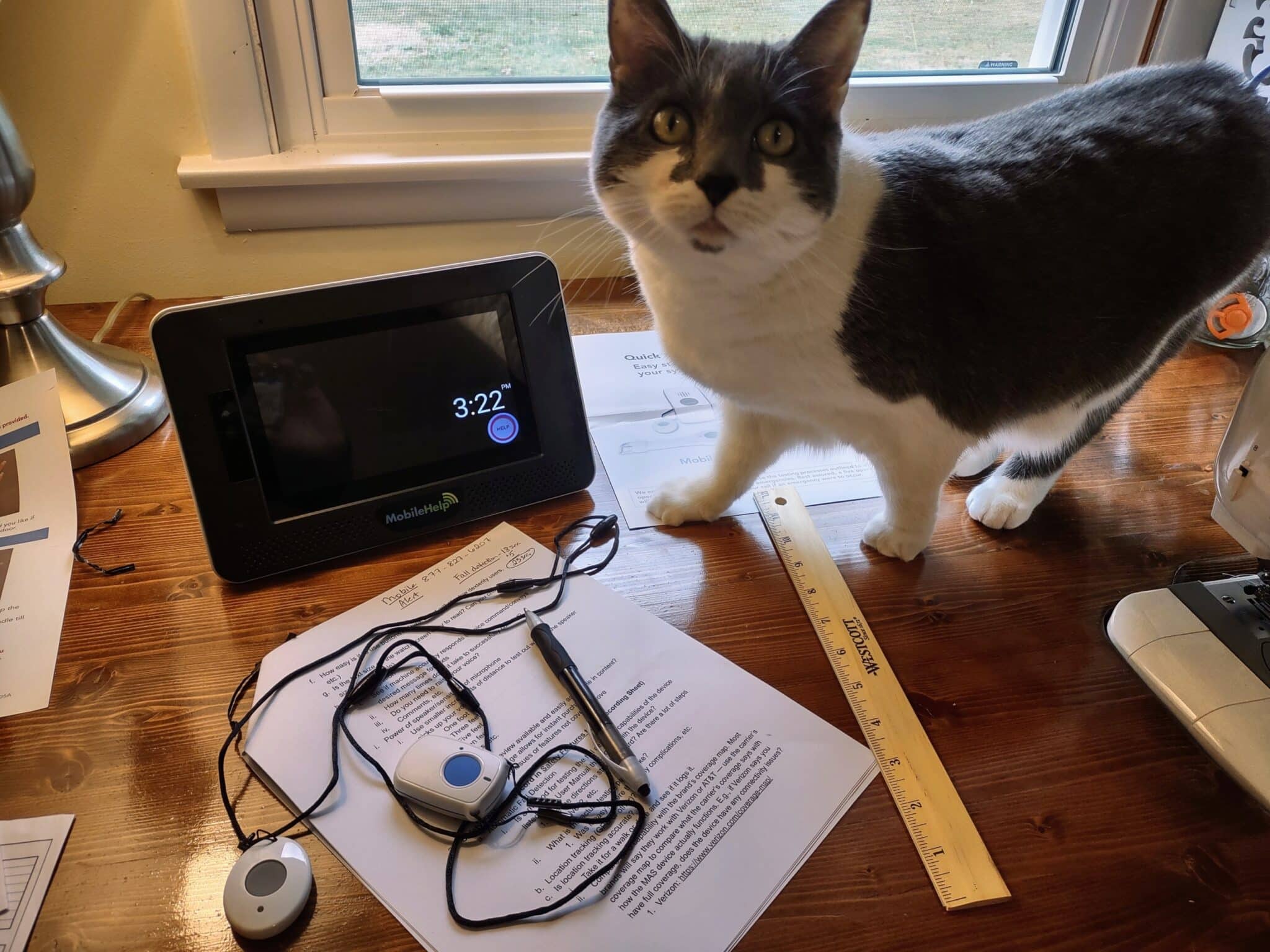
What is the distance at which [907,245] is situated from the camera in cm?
68

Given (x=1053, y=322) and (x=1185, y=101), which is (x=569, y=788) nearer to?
(x=1053, y=322)

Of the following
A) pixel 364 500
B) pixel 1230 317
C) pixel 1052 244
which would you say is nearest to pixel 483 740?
pixel 364 500

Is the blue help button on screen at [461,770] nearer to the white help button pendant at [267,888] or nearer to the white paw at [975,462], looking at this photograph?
the white help button pendant at [267,888]

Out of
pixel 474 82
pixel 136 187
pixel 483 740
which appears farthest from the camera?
pixel 474 82

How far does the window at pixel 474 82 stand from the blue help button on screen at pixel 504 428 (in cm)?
47

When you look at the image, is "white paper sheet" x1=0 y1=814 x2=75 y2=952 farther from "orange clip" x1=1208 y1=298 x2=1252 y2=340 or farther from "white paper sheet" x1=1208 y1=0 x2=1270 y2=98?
"white paper sheet" x1=1208 y1=0 x2=1270 y2=98

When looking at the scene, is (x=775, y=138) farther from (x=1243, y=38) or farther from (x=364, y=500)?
(x=1243, y=38)

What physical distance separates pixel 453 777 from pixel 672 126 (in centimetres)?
51

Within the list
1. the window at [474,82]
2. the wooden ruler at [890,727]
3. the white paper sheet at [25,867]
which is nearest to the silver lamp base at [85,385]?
the window at [474,82]

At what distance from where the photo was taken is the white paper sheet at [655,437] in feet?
2.86

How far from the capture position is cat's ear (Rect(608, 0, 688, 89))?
2.01 ft

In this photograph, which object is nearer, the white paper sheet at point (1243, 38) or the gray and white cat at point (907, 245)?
the gray and white cat at point (907, 245)

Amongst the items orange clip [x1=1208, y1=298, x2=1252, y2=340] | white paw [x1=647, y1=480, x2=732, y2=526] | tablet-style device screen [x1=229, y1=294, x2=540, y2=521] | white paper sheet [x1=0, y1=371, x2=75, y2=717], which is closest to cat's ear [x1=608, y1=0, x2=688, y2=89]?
tablet-style device screen [x1=229, y1=294, x2=540, y2=521]

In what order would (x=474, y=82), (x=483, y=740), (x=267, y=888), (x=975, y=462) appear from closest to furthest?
(x=267, y=888) < (x=483, y=740) < (x=975, y=462) < (x=474, y=82)
